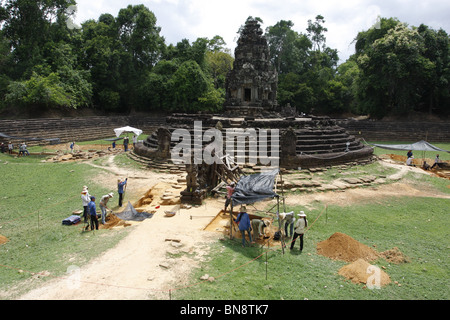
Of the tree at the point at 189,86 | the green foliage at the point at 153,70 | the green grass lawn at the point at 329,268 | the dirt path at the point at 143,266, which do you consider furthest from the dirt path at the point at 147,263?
the tree at the point at 189,86

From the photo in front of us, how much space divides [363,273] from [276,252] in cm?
227

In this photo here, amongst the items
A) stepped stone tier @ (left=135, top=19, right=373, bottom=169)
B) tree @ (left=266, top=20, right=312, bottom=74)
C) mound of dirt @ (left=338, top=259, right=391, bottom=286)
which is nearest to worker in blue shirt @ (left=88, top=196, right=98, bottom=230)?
mound of dirt @ (left=338, top=259, right=391, bottom=286)

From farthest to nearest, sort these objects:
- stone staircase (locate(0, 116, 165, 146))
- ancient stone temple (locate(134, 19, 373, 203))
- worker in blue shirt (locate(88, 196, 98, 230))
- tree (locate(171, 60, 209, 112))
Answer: tree (locate(171, 60, 209, 112))
stone staircase (locate(0, 116, 165, 146))
ancient stone temple (locate(134, 19, 373, 203))
worker in blue shirt (locate(88, 196, 98, 230))

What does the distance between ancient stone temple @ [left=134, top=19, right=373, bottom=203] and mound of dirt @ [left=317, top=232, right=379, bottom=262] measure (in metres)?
5.47

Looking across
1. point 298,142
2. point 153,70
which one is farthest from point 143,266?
point 153,70

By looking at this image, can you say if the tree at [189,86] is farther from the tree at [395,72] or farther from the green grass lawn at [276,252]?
the green grass lawn at [276,252]

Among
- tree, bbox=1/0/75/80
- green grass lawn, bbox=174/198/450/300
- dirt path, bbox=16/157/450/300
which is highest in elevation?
tree, bbox=1/0/75/80

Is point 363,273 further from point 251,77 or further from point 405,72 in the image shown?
point 405,72

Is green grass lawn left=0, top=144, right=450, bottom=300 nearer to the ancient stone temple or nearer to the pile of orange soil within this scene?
the pile of orange soil

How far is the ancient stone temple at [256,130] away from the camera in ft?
57.0

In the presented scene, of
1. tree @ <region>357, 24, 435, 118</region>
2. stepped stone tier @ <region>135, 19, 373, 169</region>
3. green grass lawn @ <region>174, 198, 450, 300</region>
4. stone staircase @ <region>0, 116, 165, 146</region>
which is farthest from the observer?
tree @ <region>357, 24, 435, 118</region>

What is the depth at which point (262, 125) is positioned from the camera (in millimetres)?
19969

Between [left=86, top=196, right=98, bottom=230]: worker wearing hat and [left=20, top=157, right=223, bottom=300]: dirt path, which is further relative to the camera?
[left=86, top=196, right=98, bottom=230]: worker wearing hat

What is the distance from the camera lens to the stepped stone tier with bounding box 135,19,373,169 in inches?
703
